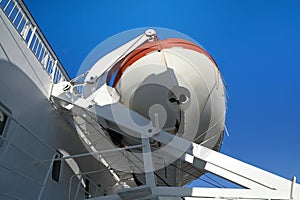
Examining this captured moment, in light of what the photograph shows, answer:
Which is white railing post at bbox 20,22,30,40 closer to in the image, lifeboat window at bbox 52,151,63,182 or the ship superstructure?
the ship superstructure

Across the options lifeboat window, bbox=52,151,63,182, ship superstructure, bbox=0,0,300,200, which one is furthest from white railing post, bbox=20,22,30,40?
lifeboat window, bbox=52,151,63,182

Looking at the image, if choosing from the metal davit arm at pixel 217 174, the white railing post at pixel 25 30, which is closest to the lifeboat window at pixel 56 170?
the metal davit arm at pixel 217 174

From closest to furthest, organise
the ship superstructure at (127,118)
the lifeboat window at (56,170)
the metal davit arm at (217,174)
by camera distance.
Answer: the metal davit arm at (217,174) < the ship superstructure at (127,118) < the lifeboat window at (56,170)

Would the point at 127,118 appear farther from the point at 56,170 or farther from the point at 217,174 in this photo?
the point at 56,170

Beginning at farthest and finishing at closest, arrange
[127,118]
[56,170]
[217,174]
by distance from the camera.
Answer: [56,170] < [127,118] < [217,174]

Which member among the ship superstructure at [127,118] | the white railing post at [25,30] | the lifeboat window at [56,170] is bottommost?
the lifeboat window at [56,170]

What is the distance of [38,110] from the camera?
3.93 m

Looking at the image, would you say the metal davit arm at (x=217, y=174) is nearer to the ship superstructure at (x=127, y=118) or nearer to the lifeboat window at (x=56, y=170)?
the ship superstructure at (x=127, y=118)

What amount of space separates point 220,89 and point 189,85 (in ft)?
2.16

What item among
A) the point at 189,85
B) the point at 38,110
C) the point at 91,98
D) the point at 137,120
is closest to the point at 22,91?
the point at 38,110

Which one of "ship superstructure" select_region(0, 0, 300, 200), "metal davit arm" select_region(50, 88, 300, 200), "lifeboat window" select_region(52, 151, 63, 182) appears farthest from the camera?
"lifeboat window" select_region(52, 151, 63, 182)

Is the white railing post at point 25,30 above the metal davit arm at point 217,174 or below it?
above

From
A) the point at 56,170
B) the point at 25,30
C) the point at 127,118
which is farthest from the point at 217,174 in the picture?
the point at 25,30

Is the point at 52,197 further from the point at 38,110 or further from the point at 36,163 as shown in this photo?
the point at 38,110
